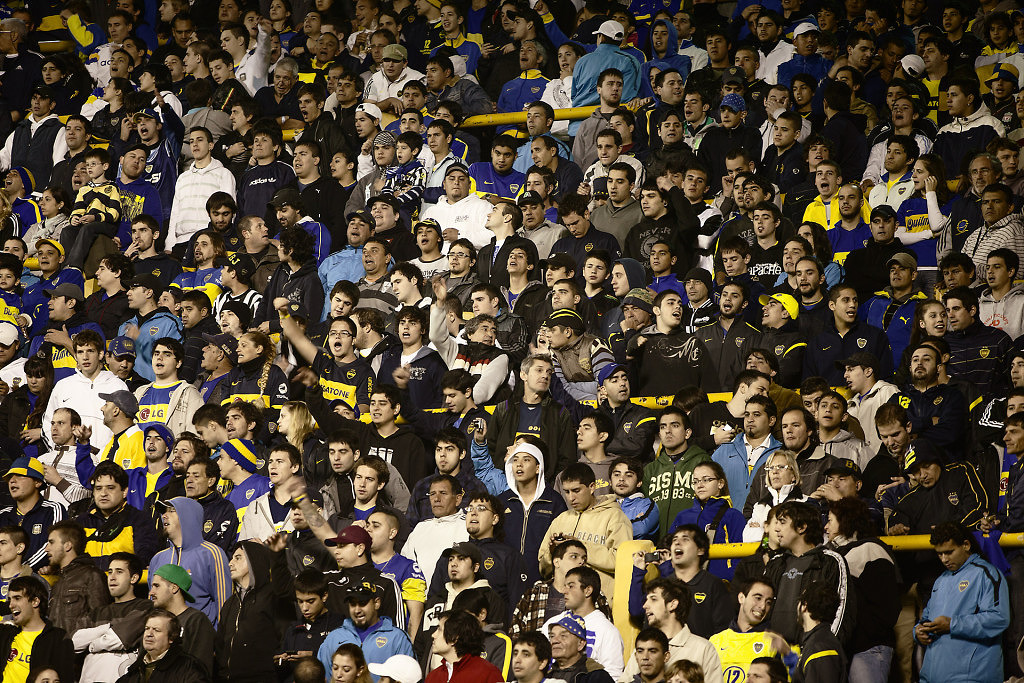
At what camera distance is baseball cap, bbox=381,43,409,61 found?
15.2 metres

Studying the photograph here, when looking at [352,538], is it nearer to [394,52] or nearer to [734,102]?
[734,102]

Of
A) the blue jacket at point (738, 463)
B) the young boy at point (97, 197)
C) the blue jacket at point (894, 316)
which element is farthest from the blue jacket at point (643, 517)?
the young boy at point (97, 197)

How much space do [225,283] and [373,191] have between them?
5.95 ft

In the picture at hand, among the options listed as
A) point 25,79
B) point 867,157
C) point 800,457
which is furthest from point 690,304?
point 25,79

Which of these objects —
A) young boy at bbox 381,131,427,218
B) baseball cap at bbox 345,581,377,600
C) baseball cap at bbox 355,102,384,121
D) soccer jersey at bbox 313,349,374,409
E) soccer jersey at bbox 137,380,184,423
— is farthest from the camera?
baseball cap at bbox 355,102,384,121

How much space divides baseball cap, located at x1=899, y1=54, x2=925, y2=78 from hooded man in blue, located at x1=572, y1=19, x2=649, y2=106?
8.35 feet

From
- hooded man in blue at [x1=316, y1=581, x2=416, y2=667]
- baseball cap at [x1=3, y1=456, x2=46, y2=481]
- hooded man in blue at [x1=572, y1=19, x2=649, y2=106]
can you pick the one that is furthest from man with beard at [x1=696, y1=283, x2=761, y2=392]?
baseball cap at [x1=3, y1=456, x2=46, y2=481]

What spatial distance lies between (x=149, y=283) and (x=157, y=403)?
172cm

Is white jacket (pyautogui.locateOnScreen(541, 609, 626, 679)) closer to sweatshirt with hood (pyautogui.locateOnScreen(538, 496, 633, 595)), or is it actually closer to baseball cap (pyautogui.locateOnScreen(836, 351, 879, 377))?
sweatshirt with hood (pyautogui.locateOnScreen(538, 496, 633, 595))

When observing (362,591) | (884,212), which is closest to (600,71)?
(884,212)

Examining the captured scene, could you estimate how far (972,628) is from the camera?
336 inches

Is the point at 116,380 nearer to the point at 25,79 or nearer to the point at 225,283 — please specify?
the point at 225,283

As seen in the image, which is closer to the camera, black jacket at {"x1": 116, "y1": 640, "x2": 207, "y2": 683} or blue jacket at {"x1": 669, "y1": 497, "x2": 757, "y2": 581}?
black jacket at {"x1": 116, "y1": 640, "x2": 207, "y2": 683}

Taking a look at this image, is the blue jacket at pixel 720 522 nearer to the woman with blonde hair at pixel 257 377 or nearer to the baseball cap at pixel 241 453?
the baseball cap at pixel 241 453
